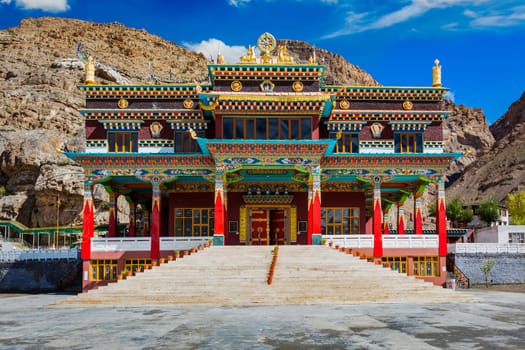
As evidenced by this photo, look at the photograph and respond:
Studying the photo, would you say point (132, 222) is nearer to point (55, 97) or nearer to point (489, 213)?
→ point (55, 97)

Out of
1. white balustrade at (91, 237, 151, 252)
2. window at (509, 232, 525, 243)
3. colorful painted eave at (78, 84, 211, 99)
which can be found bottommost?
window at (509, 232, 525, 243)

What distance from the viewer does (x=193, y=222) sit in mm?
40531

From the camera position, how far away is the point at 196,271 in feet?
87.2

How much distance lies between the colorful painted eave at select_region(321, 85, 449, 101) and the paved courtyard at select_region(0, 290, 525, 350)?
20.2 meters

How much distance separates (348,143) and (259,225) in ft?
29.4

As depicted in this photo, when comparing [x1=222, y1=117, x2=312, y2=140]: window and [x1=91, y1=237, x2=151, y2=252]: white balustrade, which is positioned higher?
[x1=222, y1=117, x2=312, y2=140]: window

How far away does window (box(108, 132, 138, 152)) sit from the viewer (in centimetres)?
3778

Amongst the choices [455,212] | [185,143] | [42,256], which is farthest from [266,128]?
[455,212]

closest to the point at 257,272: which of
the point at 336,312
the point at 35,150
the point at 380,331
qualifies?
the point at 336,312

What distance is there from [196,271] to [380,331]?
45.0ft

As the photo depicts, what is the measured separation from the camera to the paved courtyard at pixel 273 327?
12875 mm

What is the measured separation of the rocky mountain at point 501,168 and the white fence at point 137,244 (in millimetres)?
111603

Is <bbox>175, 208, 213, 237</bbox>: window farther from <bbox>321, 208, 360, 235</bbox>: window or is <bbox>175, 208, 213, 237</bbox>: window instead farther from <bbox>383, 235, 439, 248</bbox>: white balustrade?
<bbox>383, 235, 439, 248</bbox>: white balustrade

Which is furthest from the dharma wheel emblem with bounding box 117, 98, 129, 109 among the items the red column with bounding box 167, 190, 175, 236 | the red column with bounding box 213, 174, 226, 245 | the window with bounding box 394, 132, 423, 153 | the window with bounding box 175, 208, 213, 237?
the window with bounding box 394, 132, 423, 153
